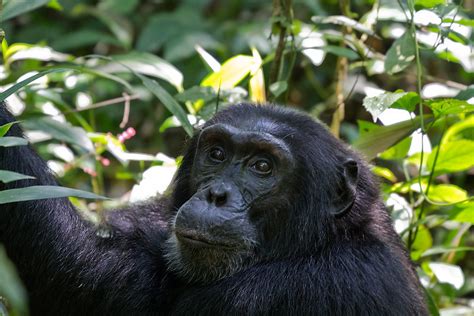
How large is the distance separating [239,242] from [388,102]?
44.0 inches

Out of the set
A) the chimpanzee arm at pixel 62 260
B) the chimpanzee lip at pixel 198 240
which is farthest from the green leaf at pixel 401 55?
the chimpanzee arm at pixel 62 260

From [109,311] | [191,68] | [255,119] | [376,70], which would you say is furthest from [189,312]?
[191,68]

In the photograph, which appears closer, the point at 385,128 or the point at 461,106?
the point at 461,106

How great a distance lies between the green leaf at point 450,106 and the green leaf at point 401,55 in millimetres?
543

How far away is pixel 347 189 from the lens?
5.00 m

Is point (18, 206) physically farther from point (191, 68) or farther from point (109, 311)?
point (191, 68)

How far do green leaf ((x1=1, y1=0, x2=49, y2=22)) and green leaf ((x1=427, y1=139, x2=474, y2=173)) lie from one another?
2.80 meters

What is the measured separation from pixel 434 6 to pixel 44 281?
8.94 ft

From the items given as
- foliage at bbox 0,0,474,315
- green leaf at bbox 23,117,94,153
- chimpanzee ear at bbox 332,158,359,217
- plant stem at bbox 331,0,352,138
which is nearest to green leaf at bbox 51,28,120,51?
foliage at bbox 0,0,474,315

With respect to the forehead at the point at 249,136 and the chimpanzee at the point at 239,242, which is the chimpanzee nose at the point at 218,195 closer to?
the chimpanzee at the point at 239,242

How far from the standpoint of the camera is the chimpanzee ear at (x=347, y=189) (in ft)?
16.3

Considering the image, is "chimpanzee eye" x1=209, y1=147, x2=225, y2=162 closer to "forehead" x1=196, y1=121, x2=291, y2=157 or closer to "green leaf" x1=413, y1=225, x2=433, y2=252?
"forehead" x1=196, y1=121, x2=291, y2=157

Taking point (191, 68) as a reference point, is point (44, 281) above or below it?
below

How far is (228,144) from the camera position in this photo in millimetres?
5047
